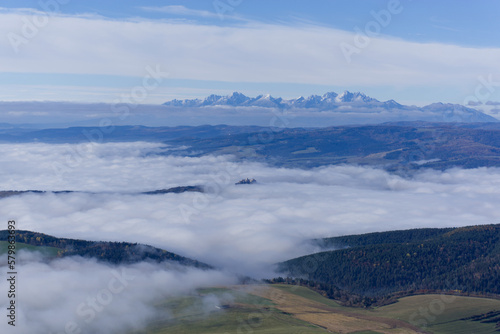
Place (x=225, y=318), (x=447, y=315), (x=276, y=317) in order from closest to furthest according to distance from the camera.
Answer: (x=225, y=318), (x=276, y=317), (x=447, y=315)

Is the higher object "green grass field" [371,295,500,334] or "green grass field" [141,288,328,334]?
"green grass field" [141,288,328,334]

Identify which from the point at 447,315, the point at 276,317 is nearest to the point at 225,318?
the point at 276,317

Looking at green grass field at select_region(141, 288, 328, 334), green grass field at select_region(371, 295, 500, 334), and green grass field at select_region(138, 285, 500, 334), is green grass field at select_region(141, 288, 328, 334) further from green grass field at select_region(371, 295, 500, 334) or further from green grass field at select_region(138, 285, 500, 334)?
green grass field at select_region(371, 295, 500, 334)

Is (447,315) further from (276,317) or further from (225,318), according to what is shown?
(225,318)

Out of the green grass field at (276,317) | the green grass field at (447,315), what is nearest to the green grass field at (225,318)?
the green grass field at (276,317)

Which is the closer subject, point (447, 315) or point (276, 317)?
point (276, 317)

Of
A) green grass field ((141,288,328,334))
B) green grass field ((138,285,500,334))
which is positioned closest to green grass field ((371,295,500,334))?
green grass field ((138,285,500,334))

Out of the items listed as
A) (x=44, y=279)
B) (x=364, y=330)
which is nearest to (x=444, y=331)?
(x=364, y=330)

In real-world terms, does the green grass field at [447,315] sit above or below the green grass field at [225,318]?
below

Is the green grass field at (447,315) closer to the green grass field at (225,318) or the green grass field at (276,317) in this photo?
the green grass field at (276,317)

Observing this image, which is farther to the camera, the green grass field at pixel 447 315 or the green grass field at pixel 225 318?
the green grass field at pixel 447 315

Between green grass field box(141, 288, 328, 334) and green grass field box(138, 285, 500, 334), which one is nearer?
green grass field box(141, 288, 328, 334)
